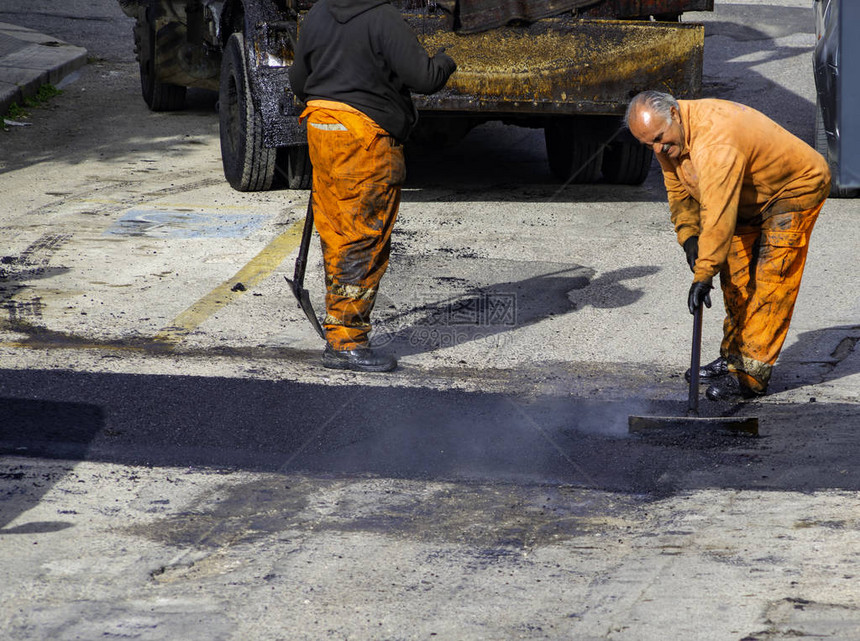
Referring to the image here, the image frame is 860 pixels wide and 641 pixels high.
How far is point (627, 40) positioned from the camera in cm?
768

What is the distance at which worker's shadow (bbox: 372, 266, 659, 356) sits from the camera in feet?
19.2

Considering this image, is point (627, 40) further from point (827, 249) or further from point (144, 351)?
point (144, 351)

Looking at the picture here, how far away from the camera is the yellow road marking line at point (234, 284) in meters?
5.78

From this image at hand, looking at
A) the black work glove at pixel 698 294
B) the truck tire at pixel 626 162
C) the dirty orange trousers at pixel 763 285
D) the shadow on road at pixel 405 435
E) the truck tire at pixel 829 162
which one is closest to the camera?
the shadow on road at pixel 405 435

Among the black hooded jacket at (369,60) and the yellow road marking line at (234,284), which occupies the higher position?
the black hooded jacket at (369,60)

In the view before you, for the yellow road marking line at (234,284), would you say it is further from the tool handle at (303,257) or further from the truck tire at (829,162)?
the truck tire at (829,162)

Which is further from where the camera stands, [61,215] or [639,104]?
[61,215]

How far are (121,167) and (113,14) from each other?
30.5ft

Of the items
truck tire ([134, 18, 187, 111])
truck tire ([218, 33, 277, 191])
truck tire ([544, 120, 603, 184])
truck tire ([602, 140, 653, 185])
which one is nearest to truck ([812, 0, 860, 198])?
truck tire ([602, 140, 653, 185])

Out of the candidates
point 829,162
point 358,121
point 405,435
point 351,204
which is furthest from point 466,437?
point 829,162

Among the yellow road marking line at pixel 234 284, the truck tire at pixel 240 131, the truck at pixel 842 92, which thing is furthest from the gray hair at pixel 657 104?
the truck at pixel 842 92

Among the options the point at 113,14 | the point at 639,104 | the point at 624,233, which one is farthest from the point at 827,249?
the point at 113,14

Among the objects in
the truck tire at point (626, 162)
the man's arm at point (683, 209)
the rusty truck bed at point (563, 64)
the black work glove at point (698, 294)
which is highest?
the rusty truck bed at point (563, 64)

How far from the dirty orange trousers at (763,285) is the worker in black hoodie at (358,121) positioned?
1562 millimetres
